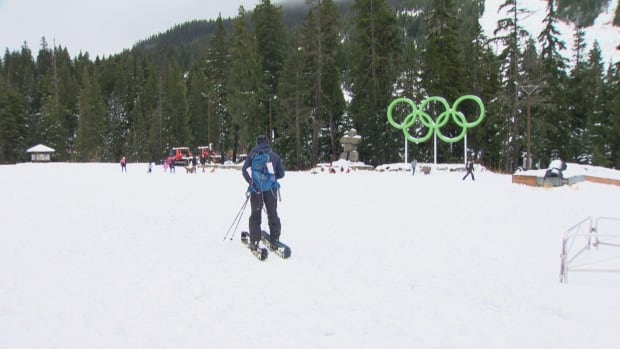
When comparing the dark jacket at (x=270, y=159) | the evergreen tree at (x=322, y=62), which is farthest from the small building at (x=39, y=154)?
the dark jacket at (x=270, y=159)

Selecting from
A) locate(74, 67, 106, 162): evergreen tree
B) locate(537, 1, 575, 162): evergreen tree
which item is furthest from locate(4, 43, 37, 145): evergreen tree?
locate(537, 1, 575, 162): evergreen tree

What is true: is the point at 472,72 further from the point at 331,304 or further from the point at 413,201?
the point at 331,304

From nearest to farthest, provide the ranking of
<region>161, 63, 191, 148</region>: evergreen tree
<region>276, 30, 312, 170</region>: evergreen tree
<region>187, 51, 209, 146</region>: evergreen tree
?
<region>276, 30, 312, 170</region>: evergreen tree
<region>161, 63, 191, 148</region>: evergreen tree
<region>187, 51, 209, 146</region>: evergreen tree

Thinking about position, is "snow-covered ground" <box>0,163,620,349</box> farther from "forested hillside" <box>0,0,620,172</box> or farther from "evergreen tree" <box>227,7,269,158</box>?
"evergreen tree" <box>227,7,269,158</box>

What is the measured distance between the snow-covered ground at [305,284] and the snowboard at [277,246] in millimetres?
127

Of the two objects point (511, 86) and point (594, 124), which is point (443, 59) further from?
point (594, 124)

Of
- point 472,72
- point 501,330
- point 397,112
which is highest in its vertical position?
point 472,72

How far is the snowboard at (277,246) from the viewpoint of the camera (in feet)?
26.8

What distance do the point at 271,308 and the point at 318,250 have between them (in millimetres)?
3407

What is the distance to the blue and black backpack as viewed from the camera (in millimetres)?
8469

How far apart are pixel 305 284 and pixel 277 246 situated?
1876mm

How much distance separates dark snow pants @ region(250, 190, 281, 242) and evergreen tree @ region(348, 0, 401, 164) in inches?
1441

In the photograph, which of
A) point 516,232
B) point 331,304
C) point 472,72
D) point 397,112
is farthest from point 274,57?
point 331,304

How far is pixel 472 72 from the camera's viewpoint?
157 feet
